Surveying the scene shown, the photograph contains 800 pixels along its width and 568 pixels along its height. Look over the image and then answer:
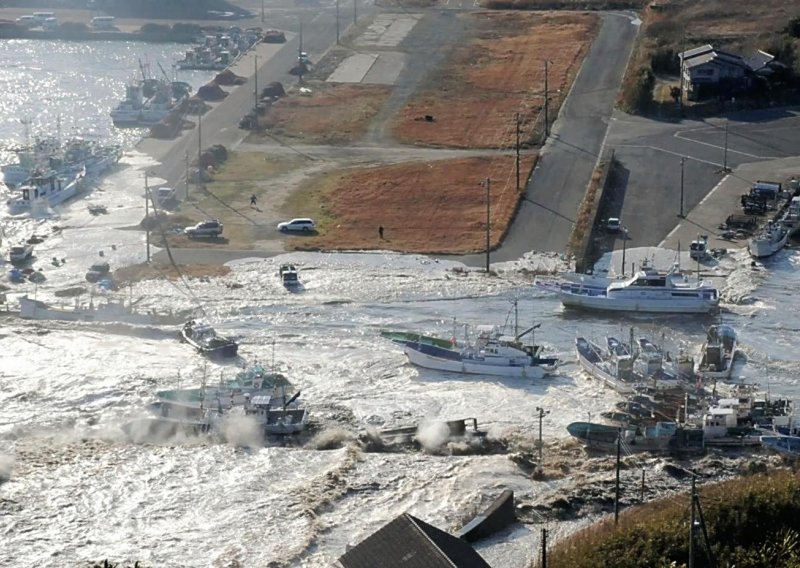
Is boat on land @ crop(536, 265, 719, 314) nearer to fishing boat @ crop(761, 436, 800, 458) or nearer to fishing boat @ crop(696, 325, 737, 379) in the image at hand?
fishing boat @ crop(696, 325, 737, 379)

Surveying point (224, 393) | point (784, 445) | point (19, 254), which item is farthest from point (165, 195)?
point (784, 445)

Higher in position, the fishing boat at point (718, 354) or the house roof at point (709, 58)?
the house roof at point (709, 58)

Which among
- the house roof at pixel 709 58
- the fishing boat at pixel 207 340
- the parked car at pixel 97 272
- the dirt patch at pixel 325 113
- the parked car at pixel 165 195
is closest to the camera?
the fishing boat at pixel 207 340

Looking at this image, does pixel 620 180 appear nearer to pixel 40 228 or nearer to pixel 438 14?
pixel 40 228

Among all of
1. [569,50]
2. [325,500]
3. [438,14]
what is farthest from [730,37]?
[325,500]

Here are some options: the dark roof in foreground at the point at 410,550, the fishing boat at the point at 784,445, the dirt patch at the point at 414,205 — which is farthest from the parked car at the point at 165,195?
the dark roof in foreground at the point at 410,550

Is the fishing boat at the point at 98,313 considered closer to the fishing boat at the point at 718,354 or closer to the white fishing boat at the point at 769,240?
the fishing boat at the point at 718,354

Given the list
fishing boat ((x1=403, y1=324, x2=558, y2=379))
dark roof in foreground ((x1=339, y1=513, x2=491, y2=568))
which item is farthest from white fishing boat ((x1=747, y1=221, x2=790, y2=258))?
dark roof in foreground ((x1=339, y1=513, x2=491, y2=568))
